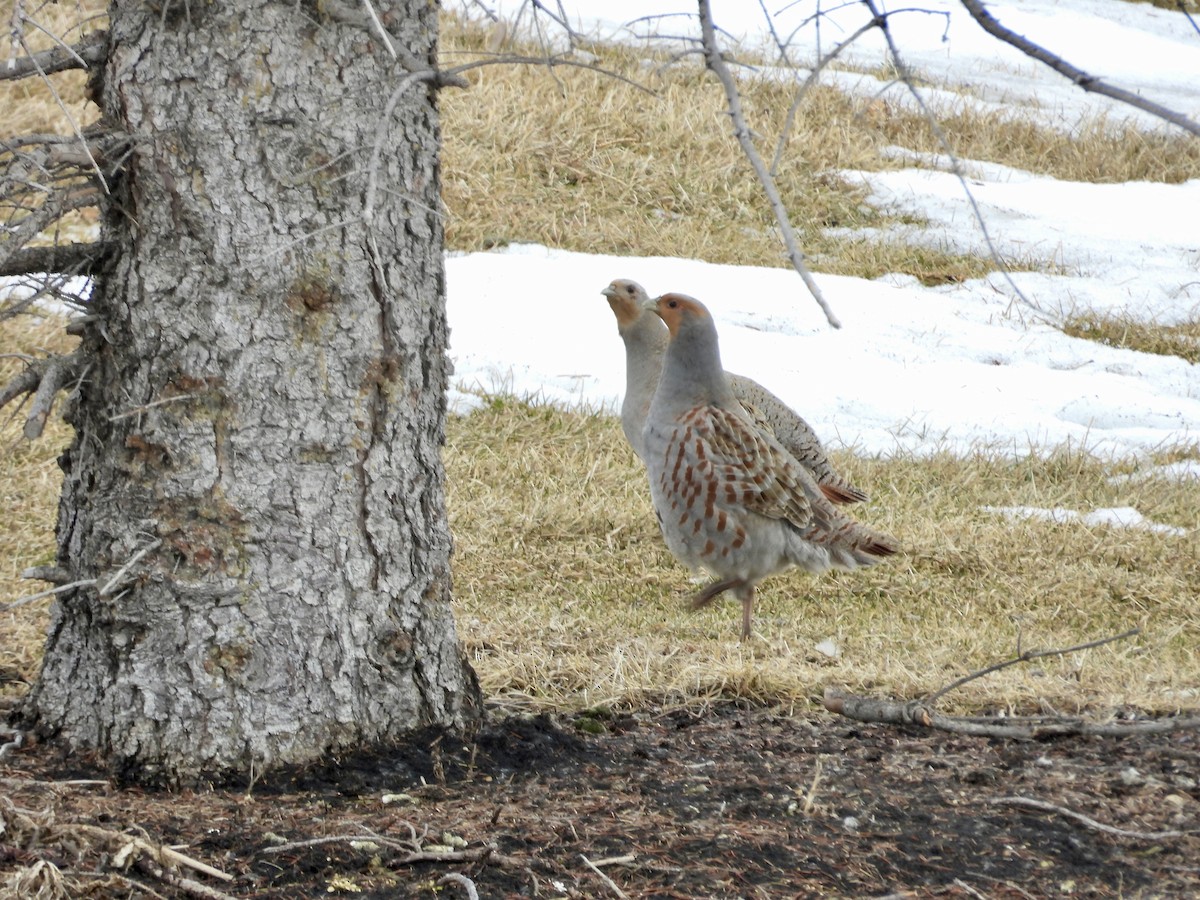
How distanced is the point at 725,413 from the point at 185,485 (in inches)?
105

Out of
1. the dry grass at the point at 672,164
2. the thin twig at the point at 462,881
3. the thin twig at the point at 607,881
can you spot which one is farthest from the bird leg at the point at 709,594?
the dry grass at the point at 672,164

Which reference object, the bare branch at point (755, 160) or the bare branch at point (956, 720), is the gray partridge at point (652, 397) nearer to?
the bare branch at point (956, 720)

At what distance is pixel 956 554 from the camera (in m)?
5.71

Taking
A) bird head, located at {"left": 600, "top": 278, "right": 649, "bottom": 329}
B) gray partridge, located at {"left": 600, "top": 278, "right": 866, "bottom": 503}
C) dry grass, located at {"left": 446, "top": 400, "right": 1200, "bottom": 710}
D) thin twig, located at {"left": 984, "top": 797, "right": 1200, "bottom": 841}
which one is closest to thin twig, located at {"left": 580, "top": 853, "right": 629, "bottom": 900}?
thin twig, located at {"left": 984, "top": 797, "right": 1200, "bottom": 841}

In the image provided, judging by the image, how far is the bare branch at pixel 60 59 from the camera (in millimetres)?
2468

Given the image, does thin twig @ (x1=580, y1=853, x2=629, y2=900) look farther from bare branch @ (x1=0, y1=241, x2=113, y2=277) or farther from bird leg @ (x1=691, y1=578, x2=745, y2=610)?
bird leg @ (x1=691, y1=578, x2=745, y2=610)

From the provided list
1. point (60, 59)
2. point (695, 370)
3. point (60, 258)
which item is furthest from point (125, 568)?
point (695, 370)

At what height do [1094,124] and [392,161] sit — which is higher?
[1094,124]

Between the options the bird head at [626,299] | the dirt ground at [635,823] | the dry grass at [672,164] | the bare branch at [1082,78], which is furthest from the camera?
the dry grass at [672,164]

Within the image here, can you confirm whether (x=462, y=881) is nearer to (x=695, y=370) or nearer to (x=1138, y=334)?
(x=695, y=370)

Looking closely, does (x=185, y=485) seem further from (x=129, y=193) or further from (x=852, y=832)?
(x=852, y=832)

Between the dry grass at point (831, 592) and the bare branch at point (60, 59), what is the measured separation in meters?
1.86

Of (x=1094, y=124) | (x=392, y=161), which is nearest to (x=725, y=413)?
(x=392, y=161)

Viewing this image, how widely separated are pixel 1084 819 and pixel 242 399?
72.8 inches
